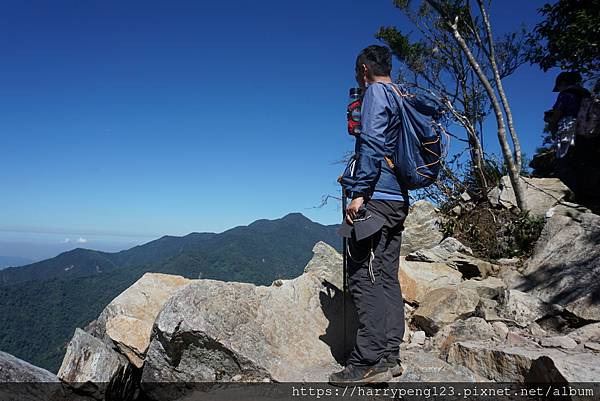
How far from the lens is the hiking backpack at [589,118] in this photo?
17.6 feet

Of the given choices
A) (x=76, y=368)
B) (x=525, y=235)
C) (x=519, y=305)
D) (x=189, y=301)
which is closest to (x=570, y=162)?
(x=525, y=235)

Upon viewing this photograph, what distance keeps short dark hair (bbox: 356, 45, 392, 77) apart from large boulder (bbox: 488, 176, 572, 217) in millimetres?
5384

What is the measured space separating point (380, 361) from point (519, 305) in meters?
1.99

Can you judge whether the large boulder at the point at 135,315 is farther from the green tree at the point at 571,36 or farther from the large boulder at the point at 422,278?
the green tree at the point at 571,36

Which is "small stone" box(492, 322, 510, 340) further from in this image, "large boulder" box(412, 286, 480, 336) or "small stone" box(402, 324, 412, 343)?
"small stone" box(402, 324, 412, 343)

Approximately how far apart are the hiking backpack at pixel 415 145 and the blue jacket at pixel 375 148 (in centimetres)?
5

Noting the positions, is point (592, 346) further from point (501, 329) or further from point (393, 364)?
point (393, 364)

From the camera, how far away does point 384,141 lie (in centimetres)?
312

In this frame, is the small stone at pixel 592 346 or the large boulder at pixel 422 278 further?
the large boulder at pixel 422 278

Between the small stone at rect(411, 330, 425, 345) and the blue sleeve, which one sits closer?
the blue sleeve

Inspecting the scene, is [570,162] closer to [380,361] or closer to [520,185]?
[520,185]

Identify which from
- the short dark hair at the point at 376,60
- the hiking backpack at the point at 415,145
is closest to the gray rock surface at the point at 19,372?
the hiking backpack at the point at 415,145

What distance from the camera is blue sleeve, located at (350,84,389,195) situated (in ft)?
9.99

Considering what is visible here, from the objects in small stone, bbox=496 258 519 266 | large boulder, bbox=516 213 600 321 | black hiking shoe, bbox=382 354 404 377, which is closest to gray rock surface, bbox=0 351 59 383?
black hiking shoe, bbox=382 354 404 377
